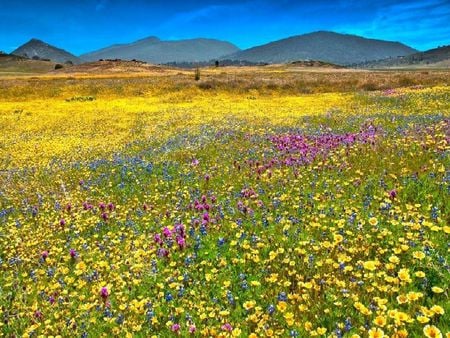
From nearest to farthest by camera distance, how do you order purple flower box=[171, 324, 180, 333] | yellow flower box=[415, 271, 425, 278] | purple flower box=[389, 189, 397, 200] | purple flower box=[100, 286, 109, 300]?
purple flower box=[171, 324, 180, 333] < yellow flower box=[415, 271, 425, 278] < purple flower box=[100, 286, 109, 300] < purple flower box=[389, 189, 397, 200]

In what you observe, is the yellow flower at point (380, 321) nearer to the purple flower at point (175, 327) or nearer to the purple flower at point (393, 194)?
the purple flower at point (175, 327)

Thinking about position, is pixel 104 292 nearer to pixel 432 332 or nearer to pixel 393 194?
pixel 432 332

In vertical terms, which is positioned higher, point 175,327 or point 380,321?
point 380,321

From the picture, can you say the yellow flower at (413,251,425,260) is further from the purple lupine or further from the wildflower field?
the purple lupine

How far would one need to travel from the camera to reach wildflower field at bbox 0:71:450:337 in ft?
17.0

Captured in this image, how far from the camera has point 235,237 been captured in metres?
7.74

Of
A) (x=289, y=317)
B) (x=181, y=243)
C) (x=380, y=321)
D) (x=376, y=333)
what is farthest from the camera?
(x=181, y=243)

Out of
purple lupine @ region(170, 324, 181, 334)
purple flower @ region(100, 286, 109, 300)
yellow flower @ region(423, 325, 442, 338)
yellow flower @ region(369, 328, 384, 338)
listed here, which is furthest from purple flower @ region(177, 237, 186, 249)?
yellow flower @ region(423, 325, 442, 338)

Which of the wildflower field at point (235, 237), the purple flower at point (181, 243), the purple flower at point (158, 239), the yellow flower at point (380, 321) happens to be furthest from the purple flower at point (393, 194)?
the purple flower at point (158, 239)

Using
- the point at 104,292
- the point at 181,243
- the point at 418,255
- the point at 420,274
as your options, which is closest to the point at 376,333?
the point at 420,274

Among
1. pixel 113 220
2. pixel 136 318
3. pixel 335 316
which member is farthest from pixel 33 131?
pixel 335 316

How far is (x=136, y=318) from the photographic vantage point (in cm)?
555

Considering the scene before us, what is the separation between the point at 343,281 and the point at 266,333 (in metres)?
1.35

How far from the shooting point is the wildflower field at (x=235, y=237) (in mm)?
5188
